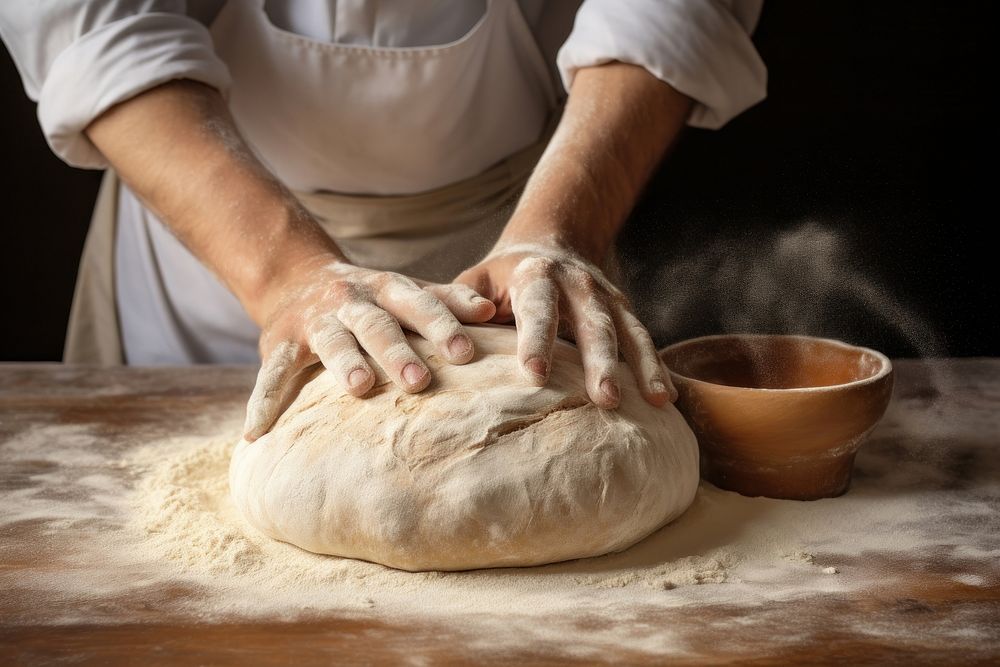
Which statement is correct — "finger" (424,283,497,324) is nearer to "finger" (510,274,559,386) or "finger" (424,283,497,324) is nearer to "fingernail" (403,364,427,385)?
"finger" (510,274,559,386)

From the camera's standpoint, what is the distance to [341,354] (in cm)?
115

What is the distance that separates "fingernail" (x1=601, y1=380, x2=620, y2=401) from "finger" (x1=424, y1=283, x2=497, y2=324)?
7.6 inches

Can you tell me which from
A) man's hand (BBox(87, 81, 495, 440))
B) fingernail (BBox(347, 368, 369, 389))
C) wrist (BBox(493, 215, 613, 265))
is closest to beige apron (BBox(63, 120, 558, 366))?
man's hand (BBox(87, 81, 495, 440))

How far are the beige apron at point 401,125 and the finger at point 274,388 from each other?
0.75m

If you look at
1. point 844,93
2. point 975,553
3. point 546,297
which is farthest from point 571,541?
point 844,93

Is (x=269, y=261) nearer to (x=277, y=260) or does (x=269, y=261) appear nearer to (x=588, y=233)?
(x=277, y=260)

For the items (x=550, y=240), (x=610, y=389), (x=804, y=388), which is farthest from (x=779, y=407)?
(x=550, y=240)

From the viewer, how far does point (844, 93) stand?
8.16 feet

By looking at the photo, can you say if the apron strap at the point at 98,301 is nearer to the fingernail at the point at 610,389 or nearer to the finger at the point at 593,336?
the finger at the point at 593,336

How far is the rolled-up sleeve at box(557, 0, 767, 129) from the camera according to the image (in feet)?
5.37

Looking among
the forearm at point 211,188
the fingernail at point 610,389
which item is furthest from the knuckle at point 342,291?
the fingernail at point 610,389

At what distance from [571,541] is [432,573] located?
0.16 m

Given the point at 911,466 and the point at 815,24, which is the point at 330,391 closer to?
the point at 911,466

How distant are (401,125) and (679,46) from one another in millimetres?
565
